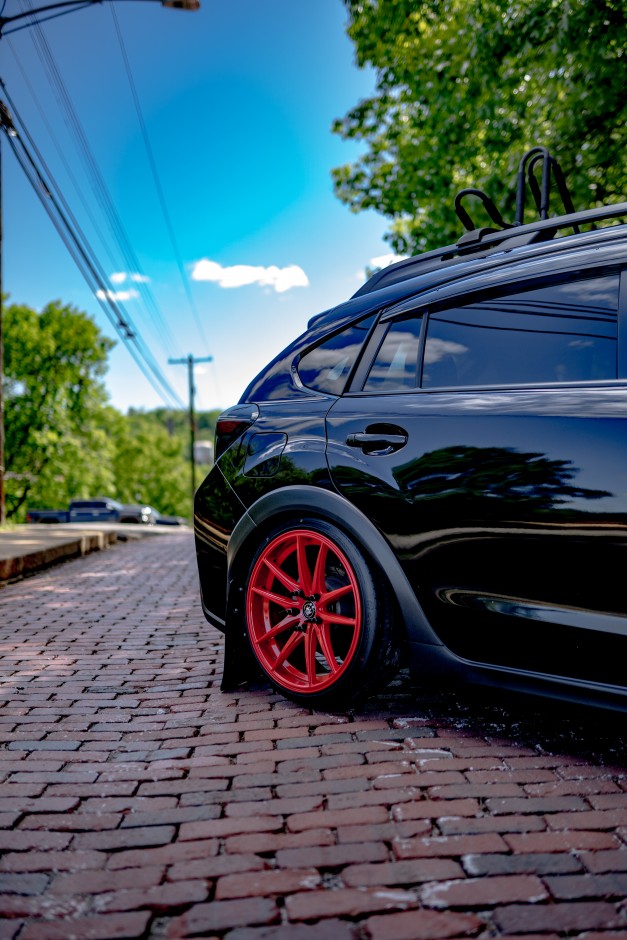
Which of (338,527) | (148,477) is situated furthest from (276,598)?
(148,477)

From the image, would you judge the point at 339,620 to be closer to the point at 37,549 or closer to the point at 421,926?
the point at 421,926

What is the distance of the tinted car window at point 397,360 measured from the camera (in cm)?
301

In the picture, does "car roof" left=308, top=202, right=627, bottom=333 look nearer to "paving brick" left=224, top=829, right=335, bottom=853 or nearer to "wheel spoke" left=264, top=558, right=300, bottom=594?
"wheel spoke" left=264, top=558, right=300, bottom=594

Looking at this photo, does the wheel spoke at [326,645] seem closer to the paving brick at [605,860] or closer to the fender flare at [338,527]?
the fender flare at [338,527]

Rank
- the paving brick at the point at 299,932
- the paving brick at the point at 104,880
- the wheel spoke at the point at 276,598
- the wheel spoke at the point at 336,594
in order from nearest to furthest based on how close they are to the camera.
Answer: the paving brick at the point at 299,932
the paving brick at the point at 104,880
the wheel spoke at the point at 336,594
the wheel spoke at the point at 276,598

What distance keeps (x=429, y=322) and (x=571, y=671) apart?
1.41m

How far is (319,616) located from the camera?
3.05 meters

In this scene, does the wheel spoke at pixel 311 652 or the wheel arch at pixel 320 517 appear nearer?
the wheel arch at pixel 320 517

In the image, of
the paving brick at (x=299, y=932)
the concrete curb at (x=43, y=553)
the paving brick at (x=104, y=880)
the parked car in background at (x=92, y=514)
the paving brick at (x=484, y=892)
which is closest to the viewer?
the paving brick at (x=299, y=932)

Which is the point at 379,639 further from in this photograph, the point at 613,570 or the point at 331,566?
the point at 613,570

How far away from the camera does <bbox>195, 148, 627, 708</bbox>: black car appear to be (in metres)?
2.38

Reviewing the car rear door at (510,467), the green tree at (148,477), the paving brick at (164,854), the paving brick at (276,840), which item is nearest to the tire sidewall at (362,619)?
the car rear door at (510,467)

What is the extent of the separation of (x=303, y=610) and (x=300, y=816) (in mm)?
1017

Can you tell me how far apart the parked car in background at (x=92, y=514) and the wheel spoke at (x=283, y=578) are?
3995cm
